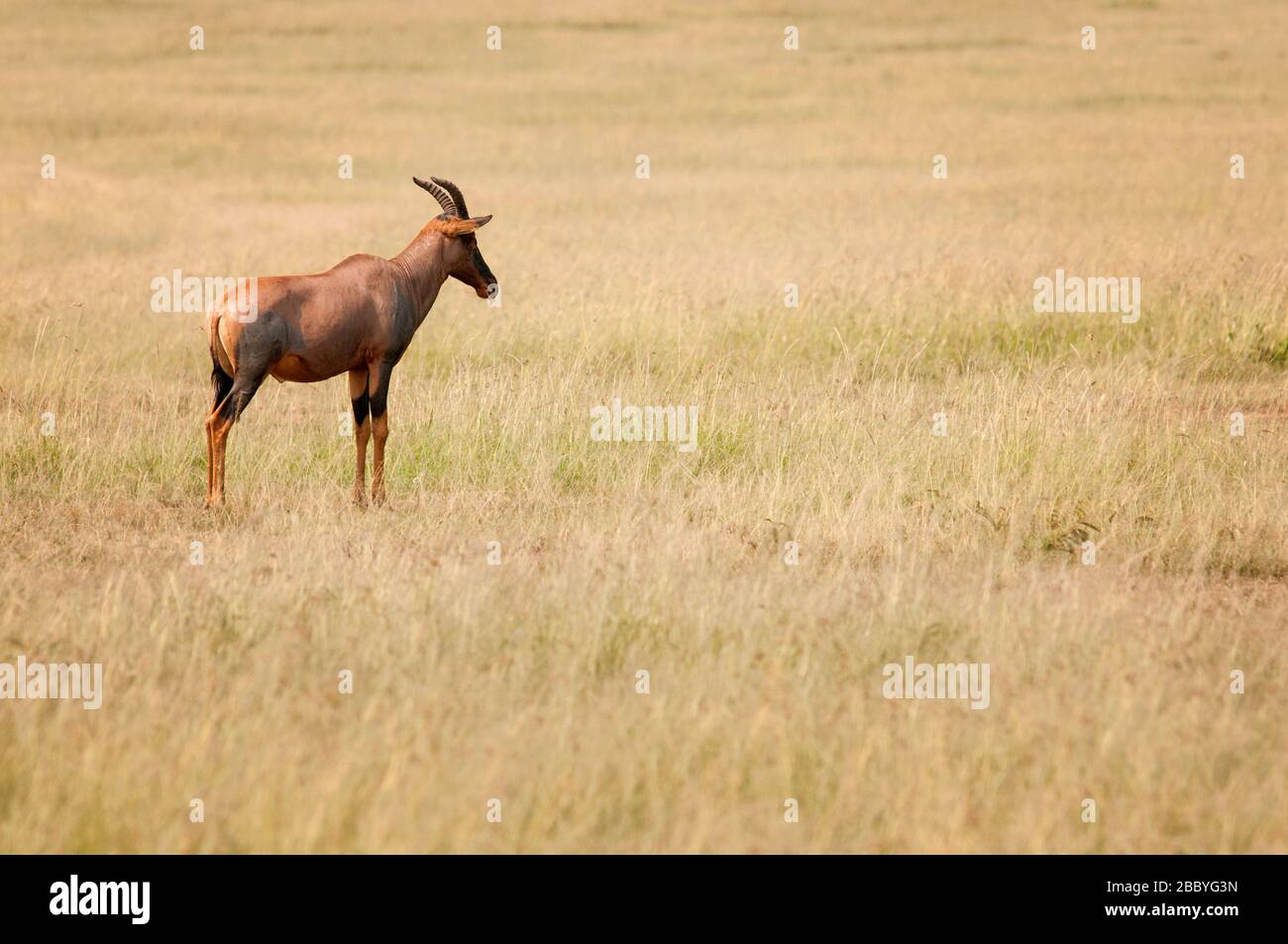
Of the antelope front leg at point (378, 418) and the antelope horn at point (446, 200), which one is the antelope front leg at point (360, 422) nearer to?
the antelope front leg at point (378, 418)

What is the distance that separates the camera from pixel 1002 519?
841 centimetres

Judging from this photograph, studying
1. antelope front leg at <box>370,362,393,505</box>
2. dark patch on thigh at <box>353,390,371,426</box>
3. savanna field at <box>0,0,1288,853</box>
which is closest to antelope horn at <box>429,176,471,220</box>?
antelope front leg at <box>370,362,393,505</box>

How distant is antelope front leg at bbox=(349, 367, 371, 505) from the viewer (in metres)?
8.94

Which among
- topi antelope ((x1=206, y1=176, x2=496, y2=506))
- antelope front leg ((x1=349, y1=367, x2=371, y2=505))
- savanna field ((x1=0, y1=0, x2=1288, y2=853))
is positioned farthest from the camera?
antelope front leg ((x1=349, y1=367, x2=371, y2=505))

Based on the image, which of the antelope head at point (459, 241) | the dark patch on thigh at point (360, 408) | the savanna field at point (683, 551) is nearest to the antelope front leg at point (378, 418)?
the dark patch on thigh at point (360, 408)

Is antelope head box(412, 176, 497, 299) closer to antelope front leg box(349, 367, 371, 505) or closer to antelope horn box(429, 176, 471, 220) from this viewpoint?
antelope horn box(429, 176, 471, 220)

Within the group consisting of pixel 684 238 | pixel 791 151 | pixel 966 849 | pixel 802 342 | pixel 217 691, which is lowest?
pixel 966 849

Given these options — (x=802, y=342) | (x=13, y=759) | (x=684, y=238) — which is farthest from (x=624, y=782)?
(x=684, y=238)

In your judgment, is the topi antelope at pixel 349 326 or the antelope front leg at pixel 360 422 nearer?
the topi antelope at pixel 349 326

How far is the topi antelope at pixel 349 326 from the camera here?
8352 mm

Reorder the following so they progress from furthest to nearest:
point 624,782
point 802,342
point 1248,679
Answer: point 802,342 → point 1248,679 → point 624,782
